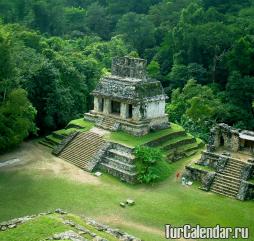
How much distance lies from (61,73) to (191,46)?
15750 mm

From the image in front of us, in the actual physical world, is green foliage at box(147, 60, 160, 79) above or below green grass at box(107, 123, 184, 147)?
above

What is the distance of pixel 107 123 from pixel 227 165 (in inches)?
328

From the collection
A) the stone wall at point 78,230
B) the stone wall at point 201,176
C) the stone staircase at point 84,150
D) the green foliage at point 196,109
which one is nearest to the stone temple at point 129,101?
the stone staircase at point 84,150

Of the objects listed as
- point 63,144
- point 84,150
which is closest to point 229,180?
point 84,150

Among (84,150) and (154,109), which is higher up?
(154,109)

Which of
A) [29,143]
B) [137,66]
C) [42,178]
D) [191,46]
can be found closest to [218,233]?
[42,178]

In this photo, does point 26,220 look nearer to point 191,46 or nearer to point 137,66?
point 137,66

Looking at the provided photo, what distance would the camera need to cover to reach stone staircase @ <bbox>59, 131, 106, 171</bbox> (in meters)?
27.7

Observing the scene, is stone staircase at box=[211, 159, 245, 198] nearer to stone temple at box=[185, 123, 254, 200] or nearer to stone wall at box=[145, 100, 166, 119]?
stone temple at box=[185, 123, 254, 200]

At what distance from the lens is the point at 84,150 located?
28891mm

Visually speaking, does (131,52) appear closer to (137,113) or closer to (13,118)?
(137,113)

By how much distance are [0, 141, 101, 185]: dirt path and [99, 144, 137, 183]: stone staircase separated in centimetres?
106

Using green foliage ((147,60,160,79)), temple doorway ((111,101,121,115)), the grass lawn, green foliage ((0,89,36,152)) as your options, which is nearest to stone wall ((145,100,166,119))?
temple doorway ((111,101,121,115))

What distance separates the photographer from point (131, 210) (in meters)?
22.5
